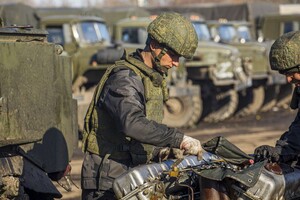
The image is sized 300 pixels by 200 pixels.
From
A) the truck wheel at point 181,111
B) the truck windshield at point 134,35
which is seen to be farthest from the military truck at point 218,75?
the truck windshield at point 134,35

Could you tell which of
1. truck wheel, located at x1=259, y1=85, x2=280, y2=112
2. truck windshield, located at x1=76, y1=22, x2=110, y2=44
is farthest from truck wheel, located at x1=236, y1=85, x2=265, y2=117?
truck windshield, located at x1=76, y1=22, x2=110, y2=44

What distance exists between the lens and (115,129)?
452 centimetres

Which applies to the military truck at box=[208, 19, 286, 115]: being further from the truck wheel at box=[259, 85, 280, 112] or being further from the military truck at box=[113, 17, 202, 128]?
the military truck at box=[113, 17, 202, 128]

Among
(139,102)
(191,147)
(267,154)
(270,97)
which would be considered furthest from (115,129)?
(270,97)

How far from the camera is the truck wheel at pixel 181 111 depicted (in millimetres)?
15531

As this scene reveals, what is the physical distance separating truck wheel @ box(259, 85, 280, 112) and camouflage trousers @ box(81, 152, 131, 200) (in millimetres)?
15411

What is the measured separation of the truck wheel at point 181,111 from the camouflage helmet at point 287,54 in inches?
413

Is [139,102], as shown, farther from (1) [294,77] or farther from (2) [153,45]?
(1) [294,77]

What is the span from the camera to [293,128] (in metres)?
5.01

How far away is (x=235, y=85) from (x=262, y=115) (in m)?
2.55

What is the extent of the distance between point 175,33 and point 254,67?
13920mm

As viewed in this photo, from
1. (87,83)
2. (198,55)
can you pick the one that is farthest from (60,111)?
(198,55)

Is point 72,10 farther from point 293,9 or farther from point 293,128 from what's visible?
point 293,128

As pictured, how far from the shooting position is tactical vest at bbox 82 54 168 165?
Result: 14.9ft
